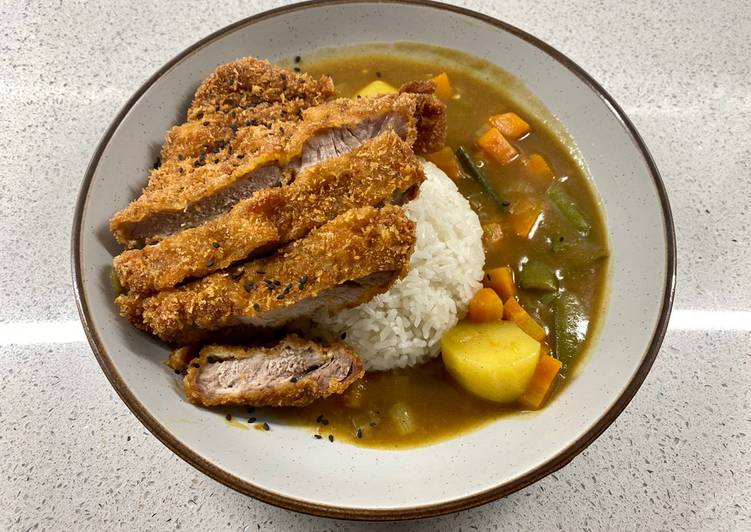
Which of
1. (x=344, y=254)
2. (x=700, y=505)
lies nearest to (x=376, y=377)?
(x=344, y=254)

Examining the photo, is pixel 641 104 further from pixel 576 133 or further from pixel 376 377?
pixel 376 377

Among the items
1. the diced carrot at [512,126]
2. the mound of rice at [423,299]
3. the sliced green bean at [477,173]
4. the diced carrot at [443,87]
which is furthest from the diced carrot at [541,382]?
the diced carrot at [443,87]

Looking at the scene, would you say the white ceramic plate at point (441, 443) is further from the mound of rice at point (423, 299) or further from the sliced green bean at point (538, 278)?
the mound of rice at point (423, 299)

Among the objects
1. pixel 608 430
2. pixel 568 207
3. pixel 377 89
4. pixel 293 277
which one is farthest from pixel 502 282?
pixel 377 89

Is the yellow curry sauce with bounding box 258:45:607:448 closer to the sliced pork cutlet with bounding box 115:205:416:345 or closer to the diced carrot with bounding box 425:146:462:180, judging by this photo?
the diced carrot with bounding box 425:146:462:180

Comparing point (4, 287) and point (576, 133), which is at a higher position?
point (576, 133)

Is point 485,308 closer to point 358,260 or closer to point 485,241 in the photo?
point 485,241
